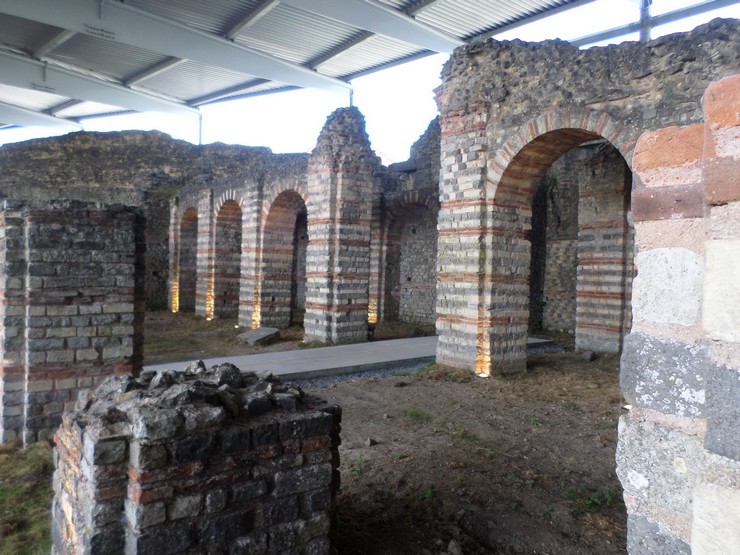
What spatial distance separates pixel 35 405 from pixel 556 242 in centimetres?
1235

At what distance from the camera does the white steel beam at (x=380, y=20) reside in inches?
496

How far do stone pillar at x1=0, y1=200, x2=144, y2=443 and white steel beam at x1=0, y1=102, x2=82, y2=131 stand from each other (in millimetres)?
25537

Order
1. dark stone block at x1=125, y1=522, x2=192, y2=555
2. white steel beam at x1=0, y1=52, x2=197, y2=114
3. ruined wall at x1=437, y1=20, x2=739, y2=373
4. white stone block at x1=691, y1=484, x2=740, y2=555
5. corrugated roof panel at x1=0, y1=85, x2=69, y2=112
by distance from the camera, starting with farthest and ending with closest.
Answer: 1. corrugated roof panel at x1=0, y1=85, x2=69, y2=112
2. white steel beam at x1=0, y1=52, x2=197, y2=114
3. ruined wall at x1=437, y1=20, x2=739, y2=373
4. dark stone block at x1=125, y1=522, x2=192, y2=555
5. white stone block at x1=691, y1=484, x2=740, y2=555

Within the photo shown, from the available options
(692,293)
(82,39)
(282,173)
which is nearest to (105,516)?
(692,293)

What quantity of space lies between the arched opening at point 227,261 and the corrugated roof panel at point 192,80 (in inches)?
255

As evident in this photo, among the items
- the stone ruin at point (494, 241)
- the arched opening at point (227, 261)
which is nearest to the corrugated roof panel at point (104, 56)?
the stone ruin at point (494, 241)

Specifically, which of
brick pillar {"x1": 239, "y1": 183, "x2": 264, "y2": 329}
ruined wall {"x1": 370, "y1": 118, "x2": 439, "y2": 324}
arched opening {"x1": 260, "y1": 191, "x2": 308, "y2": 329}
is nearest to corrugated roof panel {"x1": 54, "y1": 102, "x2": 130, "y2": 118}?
brick pillar {"x1": 239, "y1": 183, "x2": 264, "y2": 329}

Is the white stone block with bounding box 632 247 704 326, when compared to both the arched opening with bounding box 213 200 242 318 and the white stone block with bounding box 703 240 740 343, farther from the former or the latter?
the arched opening with bounding box 213 200 242 318

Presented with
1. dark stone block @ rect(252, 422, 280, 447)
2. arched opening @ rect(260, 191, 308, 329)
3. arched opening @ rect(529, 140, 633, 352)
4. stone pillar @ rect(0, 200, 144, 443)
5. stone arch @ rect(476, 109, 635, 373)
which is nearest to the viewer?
dark stone block @ rect(252, 422, 280, 447)

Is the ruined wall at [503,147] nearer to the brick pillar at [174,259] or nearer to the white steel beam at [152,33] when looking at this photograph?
the white steel beam at [152,33]

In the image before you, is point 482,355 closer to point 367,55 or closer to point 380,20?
point 380,20

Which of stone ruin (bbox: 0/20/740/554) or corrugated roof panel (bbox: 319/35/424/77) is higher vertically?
corrugated roof panel (bbox: 319/35/424/77)

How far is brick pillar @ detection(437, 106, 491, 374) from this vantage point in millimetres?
8016

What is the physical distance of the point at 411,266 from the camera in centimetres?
1606
